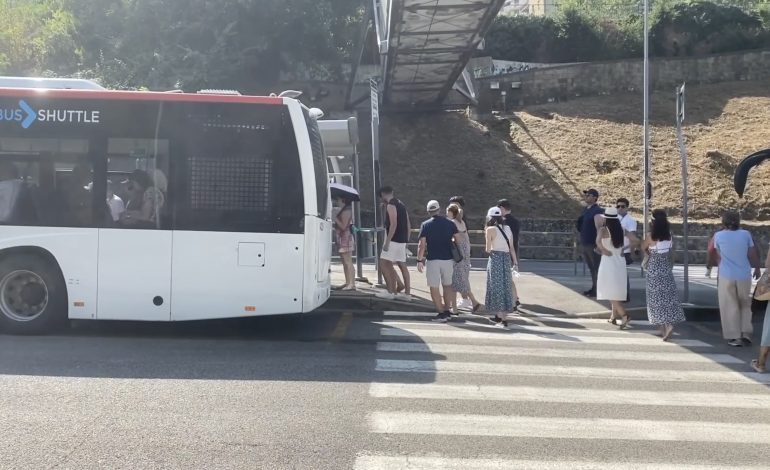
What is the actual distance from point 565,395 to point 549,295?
7533 millimetres

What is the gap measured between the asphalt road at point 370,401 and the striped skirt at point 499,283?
76 cm

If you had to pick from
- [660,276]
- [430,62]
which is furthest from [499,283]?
[430,62]

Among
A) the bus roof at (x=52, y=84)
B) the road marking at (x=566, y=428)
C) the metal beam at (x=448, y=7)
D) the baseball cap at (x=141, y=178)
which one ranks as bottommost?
the road marking at (x=566, y=428)

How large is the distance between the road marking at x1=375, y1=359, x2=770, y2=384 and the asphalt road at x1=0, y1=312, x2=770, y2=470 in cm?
3

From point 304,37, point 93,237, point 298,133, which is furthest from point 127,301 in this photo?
point 304,37

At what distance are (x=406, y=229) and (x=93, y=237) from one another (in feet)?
17.3

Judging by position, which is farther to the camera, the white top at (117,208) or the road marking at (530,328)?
the road marking at (530,328)

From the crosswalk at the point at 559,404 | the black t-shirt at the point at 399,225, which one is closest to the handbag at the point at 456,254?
the crosswalk at the point at 559,404

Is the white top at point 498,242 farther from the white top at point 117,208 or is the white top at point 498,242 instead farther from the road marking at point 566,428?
the white top at point 117,208

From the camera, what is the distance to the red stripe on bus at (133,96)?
968 cm

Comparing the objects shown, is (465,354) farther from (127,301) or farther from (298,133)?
(127,301)

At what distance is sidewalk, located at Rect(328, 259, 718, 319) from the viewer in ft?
42.4

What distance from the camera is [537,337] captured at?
424 inches

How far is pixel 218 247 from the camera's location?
9.51 meters
